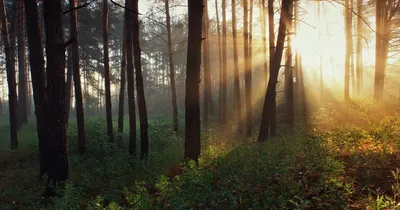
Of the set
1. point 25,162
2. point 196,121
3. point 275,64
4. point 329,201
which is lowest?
point 25,162

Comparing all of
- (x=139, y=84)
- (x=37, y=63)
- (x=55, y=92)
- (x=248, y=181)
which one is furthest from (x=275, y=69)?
(x=37, y=63)

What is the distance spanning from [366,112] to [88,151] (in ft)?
52.4

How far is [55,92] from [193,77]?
385cm

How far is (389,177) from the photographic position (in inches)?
193

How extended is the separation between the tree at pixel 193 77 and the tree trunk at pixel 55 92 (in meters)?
3.50

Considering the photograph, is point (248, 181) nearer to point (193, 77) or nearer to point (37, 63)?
point (193, 77)

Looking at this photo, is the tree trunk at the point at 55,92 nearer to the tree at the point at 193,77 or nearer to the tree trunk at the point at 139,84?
the tree at the point at 193,77

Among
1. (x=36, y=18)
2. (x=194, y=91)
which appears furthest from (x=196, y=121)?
(x=36, y=18)

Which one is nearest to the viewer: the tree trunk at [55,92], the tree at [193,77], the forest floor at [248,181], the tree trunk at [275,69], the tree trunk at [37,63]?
the forest floor at [248,181]

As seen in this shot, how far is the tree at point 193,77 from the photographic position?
321 inches

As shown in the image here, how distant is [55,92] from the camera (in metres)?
7.68

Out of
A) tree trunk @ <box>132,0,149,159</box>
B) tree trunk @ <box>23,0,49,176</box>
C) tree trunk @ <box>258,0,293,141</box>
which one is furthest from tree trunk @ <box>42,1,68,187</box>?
tree trunk @ <box>258,0,293,141</box>

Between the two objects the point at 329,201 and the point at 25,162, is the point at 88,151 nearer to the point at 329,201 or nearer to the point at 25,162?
the point at 25,162

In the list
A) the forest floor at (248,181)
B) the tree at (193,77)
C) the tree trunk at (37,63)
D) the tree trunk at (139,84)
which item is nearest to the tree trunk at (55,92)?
the tree trunk at (37,63)
